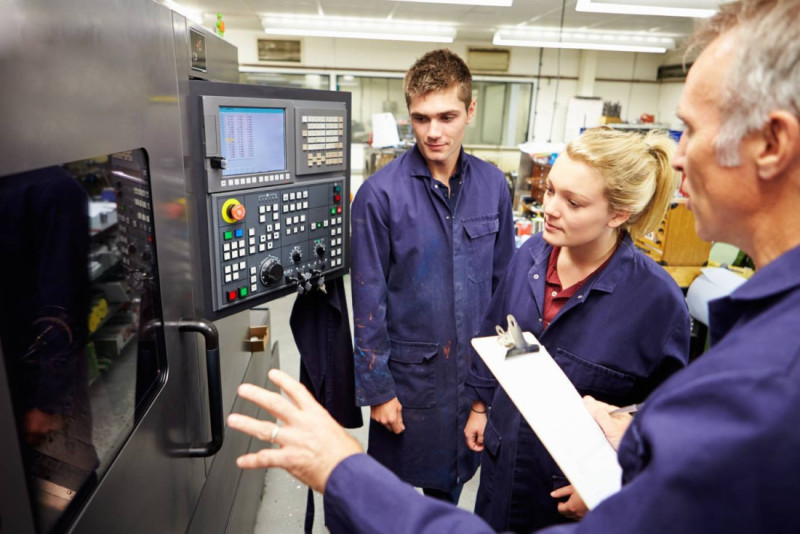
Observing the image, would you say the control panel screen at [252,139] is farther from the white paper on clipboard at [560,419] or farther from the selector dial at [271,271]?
the white paper on clipboard at [560,419]

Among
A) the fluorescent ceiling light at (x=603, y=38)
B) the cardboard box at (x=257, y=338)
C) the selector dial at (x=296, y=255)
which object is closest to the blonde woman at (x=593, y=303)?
the selector dial at (x=296, y=255)

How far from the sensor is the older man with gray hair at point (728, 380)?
0.46 m

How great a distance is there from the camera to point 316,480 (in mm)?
687

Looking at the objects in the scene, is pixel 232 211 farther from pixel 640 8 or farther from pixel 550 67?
pixel 550 67

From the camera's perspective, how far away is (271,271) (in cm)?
120

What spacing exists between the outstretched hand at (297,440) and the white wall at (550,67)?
7.10 meters

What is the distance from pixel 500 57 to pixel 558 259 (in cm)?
691

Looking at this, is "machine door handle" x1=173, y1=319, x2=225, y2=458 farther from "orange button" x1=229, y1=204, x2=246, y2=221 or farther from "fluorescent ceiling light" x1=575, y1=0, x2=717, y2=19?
"fluorescent ceiling light" x1=575, y1=0, x2=717, y2=19

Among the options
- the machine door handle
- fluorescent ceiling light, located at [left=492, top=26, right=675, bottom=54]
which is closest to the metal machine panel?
the machine door handle

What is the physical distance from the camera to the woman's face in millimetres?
1163

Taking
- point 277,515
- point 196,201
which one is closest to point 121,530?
Result: point 196,201

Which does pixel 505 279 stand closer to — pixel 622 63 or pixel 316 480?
pixel 316 480

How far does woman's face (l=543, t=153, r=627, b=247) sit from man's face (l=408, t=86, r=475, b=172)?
0.40 m

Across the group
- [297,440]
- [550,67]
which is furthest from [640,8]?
[297,440]
